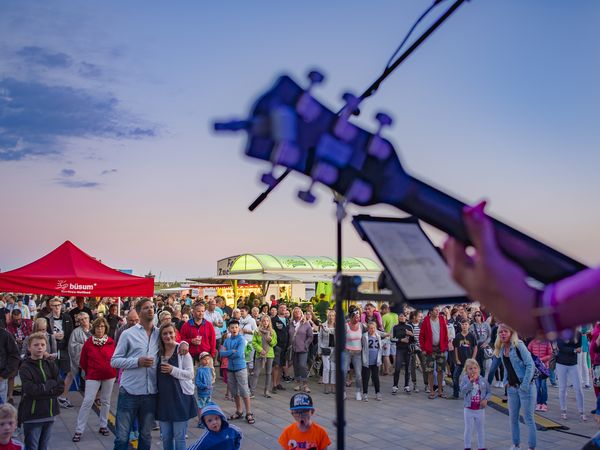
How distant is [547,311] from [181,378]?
5.61 meters

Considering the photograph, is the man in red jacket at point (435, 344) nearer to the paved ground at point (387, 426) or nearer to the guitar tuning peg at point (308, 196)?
the paved ground at point (387, 426)

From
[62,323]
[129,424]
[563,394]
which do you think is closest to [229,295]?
[62,323]

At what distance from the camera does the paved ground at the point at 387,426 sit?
791cm

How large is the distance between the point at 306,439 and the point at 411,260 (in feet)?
11.8

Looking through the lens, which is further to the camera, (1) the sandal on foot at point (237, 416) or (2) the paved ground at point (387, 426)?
(1) the sandal on foot at point (237, 416)

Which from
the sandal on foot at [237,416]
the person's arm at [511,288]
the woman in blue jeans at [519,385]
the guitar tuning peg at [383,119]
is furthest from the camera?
the sandal on foot at [237,416]

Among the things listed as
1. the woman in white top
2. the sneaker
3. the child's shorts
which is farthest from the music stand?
the sneaker

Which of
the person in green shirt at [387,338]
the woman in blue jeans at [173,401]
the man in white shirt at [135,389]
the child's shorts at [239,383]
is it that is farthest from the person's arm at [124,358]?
the person in green shirt at [387,338]

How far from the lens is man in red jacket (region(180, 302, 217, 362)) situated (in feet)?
32.1

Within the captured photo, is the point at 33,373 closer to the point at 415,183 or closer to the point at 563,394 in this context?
the point at 415,183

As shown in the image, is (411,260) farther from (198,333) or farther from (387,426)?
(198,333)

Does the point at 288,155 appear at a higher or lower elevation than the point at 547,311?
higher

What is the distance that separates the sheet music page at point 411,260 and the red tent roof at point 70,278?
8.84 meters

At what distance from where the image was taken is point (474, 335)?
1216 cm
